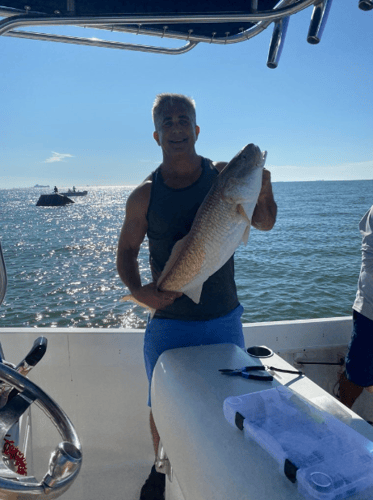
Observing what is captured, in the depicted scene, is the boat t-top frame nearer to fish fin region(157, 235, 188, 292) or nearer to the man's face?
the man's face

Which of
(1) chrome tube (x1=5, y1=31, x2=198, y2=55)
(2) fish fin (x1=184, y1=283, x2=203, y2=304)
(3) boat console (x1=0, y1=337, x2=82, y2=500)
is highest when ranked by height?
(1) chrome tube (x1=5, y1=31, x2=198, y2=55)

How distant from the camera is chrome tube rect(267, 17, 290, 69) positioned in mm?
2041

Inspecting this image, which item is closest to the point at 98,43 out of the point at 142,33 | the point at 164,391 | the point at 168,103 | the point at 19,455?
the point at 142,33

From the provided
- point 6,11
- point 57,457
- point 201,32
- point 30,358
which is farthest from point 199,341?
point 6,11

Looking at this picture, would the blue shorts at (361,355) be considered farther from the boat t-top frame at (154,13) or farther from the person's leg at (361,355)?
the boat t-top frame at (154,13)

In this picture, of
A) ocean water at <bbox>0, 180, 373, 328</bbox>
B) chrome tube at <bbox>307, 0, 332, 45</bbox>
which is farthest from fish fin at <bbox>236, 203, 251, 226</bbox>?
ocean water at <bbox>0, 180, 373, 328</bbox>

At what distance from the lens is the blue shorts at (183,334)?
2.28 m

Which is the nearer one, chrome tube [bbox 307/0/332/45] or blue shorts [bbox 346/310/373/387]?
chrome tube [bbox 307/0/332/45]

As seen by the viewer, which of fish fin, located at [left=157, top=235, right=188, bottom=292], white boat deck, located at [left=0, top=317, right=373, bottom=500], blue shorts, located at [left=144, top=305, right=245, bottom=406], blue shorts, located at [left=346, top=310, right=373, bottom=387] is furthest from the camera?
white boat deck, located at [left=0, top=317, right=373, bottom=500]

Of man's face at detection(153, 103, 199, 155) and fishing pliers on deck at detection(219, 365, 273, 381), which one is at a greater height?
man's face at detection(153, 103, 199, 155)

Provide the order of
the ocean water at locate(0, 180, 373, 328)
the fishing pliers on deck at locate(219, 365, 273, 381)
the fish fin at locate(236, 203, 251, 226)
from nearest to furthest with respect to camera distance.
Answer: the fishing pliers on deck at locate(219, 365, 273, 381), the fish fin at locate(236, 203, 251, 226), the ocean water at locate(0, 180, 373, 328)

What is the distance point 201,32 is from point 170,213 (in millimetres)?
1086

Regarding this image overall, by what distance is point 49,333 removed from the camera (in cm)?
301

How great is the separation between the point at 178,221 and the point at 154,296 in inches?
19.2
